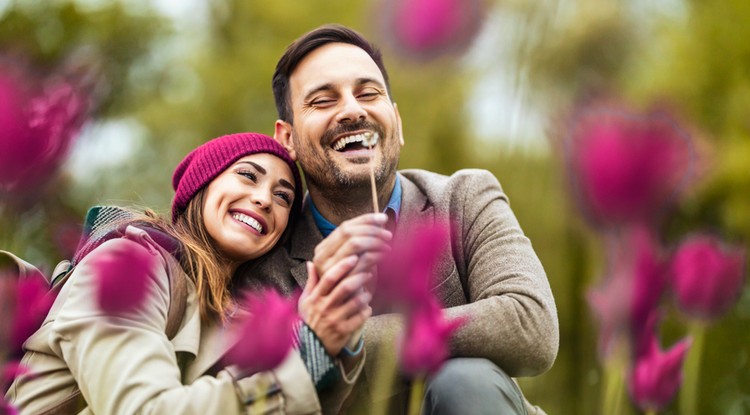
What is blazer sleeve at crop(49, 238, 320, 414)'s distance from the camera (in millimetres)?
1249

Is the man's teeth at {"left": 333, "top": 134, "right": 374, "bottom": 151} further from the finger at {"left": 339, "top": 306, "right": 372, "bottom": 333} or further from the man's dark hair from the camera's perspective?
the finger at {"left": 339, "top": 306, "right": 372, "bottom": 333}

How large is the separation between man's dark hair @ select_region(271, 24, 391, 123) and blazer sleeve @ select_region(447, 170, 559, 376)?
1.36 feet

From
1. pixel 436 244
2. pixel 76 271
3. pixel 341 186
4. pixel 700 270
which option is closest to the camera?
pixel 436 244

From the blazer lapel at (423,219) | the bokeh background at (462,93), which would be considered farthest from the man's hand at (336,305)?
the blazer lapel at (423,219)

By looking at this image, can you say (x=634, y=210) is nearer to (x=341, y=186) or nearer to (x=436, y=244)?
(x=436, y=244)

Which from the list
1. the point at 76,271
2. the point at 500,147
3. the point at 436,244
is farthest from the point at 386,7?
the point at 76,271

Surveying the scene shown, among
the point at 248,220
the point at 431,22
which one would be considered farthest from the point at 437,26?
the point at 248,220

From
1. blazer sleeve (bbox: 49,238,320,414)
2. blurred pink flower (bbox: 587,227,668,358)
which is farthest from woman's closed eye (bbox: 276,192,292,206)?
blurred pink flower (bbox: 587,227,668,358)

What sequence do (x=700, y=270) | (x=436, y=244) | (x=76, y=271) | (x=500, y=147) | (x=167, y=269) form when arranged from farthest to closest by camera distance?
(x=167, y=269) → (x=76, y=271) → (x=500, y=147) → (x=700, y=270) → (x=436, y=244)

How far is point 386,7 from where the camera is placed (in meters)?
1.05

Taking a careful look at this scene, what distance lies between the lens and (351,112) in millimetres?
1977

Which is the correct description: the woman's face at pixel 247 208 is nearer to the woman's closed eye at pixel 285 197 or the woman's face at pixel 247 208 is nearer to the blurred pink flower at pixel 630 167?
the woman's closed eye at pixel 285 197

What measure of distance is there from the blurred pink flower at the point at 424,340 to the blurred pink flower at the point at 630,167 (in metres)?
0.21

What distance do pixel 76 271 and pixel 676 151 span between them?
1147 millimetres
